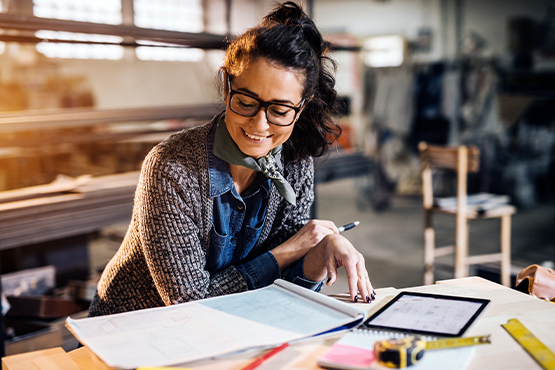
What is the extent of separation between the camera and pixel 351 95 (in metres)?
6.90

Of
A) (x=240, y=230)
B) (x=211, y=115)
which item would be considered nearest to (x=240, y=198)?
(x=240, y=230)

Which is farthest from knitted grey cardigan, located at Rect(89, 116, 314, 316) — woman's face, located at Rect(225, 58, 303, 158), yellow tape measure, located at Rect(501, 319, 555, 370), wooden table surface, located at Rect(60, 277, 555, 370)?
yellow tape measure, located at Rect(501, 319, 555, 370)

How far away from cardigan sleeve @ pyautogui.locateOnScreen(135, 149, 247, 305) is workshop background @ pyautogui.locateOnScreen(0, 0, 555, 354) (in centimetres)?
36

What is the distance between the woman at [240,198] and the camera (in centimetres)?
103

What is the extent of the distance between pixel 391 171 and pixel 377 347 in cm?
512

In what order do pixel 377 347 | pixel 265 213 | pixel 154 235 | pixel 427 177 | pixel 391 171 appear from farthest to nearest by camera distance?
pixel 391 171, pixel 427 177, pixel 265 213, pixel 154 235, pixel 377 347

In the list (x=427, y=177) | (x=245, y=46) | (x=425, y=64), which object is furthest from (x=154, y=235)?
(x=425, y=64)

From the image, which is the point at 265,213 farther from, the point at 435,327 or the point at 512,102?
the point at 512,102

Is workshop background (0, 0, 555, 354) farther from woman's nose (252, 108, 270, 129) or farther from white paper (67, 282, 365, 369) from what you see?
white paper (67, 282, 365, 369)

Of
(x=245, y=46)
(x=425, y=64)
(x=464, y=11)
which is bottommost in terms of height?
(x=245, y=46)

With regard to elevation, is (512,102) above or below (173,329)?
above

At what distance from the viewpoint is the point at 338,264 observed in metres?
1.08

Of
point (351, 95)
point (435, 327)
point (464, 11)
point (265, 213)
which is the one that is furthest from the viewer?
point (351, 95)

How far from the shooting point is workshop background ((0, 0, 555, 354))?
1878mm
